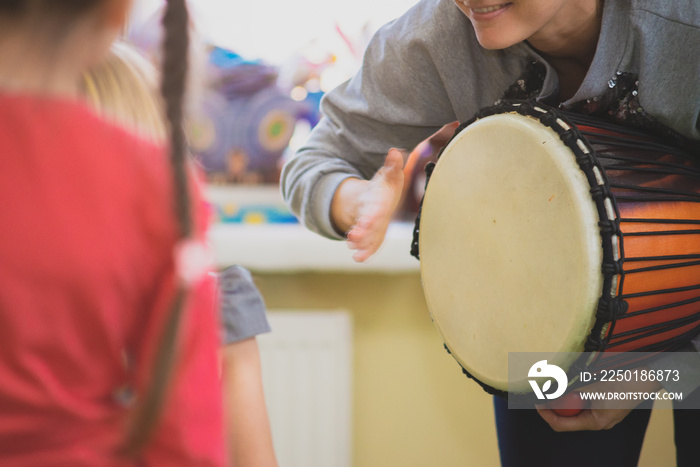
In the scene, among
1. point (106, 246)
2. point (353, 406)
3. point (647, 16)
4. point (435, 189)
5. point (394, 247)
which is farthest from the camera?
point (353, 406)

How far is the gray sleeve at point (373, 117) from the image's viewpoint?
98 centimetres

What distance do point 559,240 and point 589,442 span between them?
38 centimetres

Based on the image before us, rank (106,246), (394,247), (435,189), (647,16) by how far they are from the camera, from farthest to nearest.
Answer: (394,247)
(435,189)
(647,16)
(106,246)

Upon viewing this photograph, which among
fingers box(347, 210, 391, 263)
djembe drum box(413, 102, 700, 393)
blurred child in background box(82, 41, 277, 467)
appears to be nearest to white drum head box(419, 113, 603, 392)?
djembe drum box(413, 102, 700, 393)

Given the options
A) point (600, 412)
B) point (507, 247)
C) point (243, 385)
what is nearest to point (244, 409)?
point (243, 385)

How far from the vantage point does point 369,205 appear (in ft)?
2.85

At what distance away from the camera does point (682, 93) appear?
31.7 inches

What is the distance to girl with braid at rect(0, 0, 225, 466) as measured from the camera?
1.43ft

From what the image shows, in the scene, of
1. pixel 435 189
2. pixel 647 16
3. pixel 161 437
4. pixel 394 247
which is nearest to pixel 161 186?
pixel 161 437

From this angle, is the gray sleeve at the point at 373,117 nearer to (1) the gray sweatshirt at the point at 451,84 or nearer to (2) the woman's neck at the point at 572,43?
(1) the gray sweatshirt at the point at 451,84

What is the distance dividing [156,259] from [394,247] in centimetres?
109

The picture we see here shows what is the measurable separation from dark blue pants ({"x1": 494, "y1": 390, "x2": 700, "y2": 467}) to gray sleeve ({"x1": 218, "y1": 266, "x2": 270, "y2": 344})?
50cm

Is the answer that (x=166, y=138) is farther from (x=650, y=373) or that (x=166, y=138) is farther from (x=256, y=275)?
(x=256, y=275)

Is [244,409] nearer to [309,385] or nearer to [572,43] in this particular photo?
[572,43]
